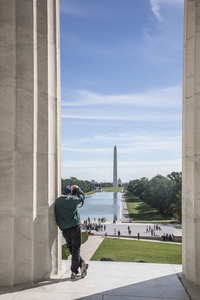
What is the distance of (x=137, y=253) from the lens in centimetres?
2536

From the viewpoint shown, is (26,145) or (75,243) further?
(75,243)

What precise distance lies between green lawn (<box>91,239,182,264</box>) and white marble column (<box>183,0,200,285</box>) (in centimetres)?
1696

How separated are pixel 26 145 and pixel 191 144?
3733 mm

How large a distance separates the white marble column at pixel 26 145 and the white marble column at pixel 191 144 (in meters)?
3.15

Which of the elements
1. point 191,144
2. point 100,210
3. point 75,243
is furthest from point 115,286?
point 100,210

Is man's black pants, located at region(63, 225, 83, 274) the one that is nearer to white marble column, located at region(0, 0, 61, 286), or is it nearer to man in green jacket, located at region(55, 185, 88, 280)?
man in green jacket, located at region(55, 185, 88, 280)

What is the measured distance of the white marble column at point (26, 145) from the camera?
639 centimetres

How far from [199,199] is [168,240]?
1223 inches

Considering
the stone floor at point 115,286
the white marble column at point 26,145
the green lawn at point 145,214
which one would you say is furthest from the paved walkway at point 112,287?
the green lawn at point 145,214

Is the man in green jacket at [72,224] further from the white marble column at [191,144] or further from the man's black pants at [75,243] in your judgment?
the white marble column at [191,144]

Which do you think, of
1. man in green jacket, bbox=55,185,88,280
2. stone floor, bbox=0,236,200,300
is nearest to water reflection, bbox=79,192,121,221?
stone floor, bbox=0,236,200,300

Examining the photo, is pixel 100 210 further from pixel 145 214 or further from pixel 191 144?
pixel 191 144

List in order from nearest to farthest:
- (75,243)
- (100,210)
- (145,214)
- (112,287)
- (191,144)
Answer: (112,287)
(191,144)
(75,243)
(145,214)
(100,210)

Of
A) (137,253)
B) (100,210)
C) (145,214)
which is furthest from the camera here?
(100,210)
